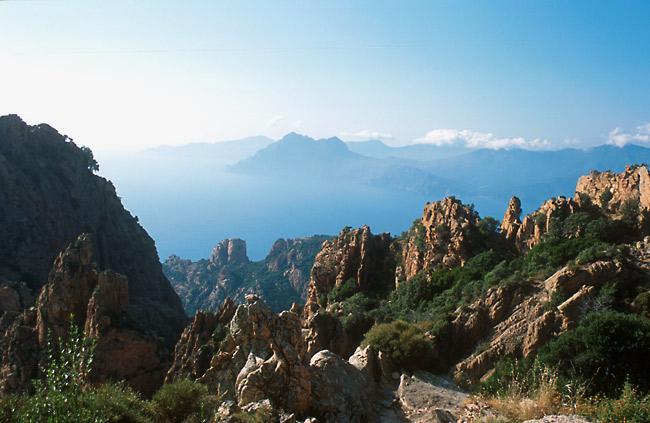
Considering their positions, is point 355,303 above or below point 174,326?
above

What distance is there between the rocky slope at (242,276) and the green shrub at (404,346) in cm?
4550

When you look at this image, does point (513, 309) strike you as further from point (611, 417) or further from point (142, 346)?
point (142, 346)

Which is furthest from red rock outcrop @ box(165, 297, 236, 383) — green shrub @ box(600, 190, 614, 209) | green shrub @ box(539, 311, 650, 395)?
green shrub @ box(600, 190, 614, 209)

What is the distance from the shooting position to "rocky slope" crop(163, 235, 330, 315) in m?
62.0

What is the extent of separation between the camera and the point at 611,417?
20.6 feet

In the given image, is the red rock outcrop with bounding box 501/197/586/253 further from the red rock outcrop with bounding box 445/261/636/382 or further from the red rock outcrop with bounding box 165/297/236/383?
the red rock outcrop with bounding box 165/297/236/383

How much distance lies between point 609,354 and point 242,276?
64.2 metres

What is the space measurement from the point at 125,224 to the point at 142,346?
2637cm

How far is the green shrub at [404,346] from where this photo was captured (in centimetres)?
1149

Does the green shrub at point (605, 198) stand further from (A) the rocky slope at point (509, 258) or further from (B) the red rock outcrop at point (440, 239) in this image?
(B) the red rock outcrop at point (440, 239)

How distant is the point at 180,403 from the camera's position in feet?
22.7

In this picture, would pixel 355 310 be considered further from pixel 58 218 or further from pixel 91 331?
pixel 58 218

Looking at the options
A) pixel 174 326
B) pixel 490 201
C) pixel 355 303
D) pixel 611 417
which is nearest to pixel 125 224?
pixel 174 326

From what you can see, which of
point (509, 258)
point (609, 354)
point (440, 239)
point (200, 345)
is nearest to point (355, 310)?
point (440, 239)
